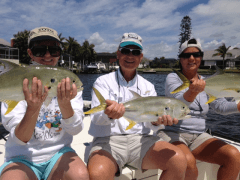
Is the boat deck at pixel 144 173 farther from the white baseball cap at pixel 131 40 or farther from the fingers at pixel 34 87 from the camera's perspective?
the white baseball cap at pixel 131 40

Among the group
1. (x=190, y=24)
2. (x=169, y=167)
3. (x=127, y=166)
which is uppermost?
(x=190, y=24)

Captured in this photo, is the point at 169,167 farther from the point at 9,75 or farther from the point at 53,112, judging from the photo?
the point at 9,75

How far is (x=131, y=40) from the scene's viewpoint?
2.94 meters

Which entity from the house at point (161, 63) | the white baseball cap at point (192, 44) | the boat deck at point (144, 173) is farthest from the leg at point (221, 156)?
the house at point (161, 63)

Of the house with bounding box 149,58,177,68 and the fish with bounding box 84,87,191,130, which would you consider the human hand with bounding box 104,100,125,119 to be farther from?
the house with bounding box 149,58,177,68

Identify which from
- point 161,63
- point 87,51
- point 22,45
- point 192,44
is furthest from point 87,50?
point 192,44

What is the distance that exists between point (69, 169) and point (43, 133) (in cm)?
57

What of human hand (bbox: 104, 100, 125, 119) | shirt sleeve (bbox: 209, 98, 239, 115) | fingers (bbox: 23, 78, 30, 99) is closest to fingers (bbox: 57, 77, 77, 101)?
fingers (bbox: 23, 78, 30, 99)

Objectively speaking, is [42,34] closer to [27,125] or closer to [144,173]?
[27,125]

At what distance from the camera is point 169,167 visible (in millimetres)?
2318

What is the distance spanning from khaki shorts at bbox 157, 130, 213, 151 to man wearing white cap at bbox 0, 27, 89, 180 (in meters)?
1.49

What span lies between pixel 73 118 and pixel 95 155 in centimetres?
56

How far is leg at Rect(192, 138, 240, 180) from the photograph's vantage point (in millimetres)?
2686

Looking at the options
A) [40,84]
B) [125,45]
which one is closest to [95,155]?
[40,84]
